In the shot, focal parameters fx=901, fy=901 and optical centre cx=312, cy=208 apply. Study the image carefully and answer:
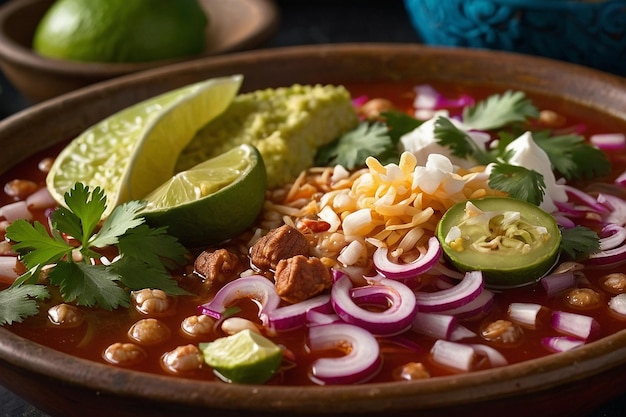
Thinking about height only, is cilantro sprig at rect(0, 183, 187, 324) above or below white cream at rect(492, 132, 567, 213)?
above

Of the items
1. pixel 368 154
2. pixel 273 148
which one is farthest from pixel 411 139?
pixel 273 148

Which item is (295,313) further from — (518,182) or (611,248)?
(611,248)

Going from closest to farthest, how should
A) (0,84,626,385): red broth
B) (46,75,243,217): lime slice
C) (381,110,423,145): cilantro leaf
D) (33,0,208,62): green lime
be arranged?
(0,84,626,385): red broth, (46,75,243,217): lime slice, (381,110,423,145): cilantro leaf, (33,0,208,62): green lime

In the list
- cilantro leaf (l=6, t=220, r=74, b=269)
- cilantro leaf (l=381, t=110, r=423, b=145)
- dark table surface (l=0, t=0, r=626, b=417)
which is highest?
cilantro leaf (l=6, t=220, r=74, b=269)

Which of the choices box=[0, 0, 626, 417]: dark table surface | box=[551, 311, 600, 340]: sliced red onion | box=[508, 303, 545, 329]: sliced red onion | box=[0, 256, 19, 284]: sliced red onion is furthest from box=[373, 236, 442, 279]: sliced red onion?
box=[0, 0, 626, 417]: dark table surface

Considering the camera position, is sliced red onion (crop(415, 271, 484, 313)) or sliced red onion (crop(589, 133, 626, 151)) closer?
sliced red onion (crop(415, 271, 484, 313))

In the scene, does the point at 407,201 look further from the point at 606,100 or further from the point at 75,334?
the point at 606,100

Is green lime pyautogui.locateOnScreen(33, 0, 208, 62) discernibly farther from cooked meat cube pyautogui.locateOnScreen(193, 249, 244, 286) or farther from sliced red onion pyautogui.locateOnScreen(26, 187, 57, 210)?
cooked meat cube pyautogui.locateOnScreen(193, 249, 244, 286)
